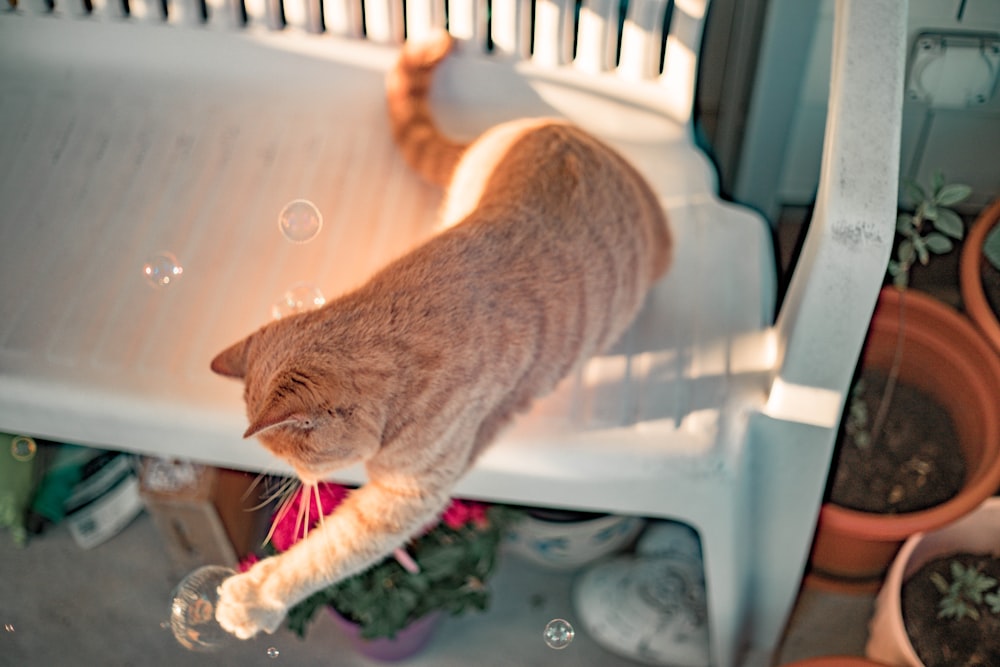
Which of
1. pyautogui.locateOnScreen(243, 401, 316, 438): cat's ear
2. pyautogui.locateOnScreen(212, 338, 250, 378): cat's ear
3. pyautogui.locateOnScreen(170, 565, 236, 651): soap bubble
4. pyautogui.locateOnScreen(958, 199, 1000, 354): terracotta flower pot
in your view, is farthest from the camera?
pyautogui.locateOnScreen(958, 199, 1000, 354): terracotta flower pot

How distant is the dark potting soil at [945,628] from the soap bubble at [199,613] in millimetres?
740

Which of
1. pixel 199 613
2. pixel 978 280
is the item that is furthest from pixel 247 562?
pixel 978 280

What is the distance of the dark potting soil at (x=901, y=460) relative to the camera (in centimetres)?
116

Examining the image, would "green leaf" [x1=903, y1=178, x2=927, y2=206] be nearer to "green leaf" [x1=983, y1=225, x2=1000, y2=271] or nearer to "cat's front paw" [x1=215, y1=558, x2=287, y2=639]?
"green leaf" [x1=983, y1=225, x2=1000, y2=271]

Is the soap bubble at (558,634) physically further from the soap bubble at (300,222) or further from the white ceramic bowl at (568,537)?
the soap bubble at (300,222)

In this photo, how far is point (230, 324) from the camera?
1.01 meters

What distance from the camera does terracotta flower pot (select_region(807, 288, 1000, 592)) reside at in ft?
3.56

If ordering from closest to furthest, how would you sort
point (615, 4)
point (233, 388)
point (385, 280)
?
point (385, 280)
point (233, 388)
point (615, 4)

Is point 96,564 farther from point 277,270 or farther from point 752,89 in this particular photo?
point 752,89

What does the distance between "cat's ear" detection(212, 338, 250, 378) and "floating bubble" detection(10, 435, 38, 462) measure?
16.0 inches

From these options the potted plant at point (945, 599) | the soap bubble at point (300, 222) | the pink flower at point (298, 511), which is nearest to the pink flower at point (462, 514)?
the pink flower at point (298, 511)

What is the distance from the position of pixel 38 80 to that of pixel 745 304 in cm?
88

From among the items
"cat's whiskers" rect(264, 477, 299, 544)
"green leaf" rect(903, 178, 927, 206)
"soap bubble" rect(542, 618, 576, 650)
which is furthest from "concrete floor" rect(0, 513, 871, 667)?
"green leaf" rect(903, 178, 927, 206)

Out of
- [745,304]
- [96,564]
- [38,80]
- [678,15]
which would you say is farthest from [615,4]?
[96,564]
